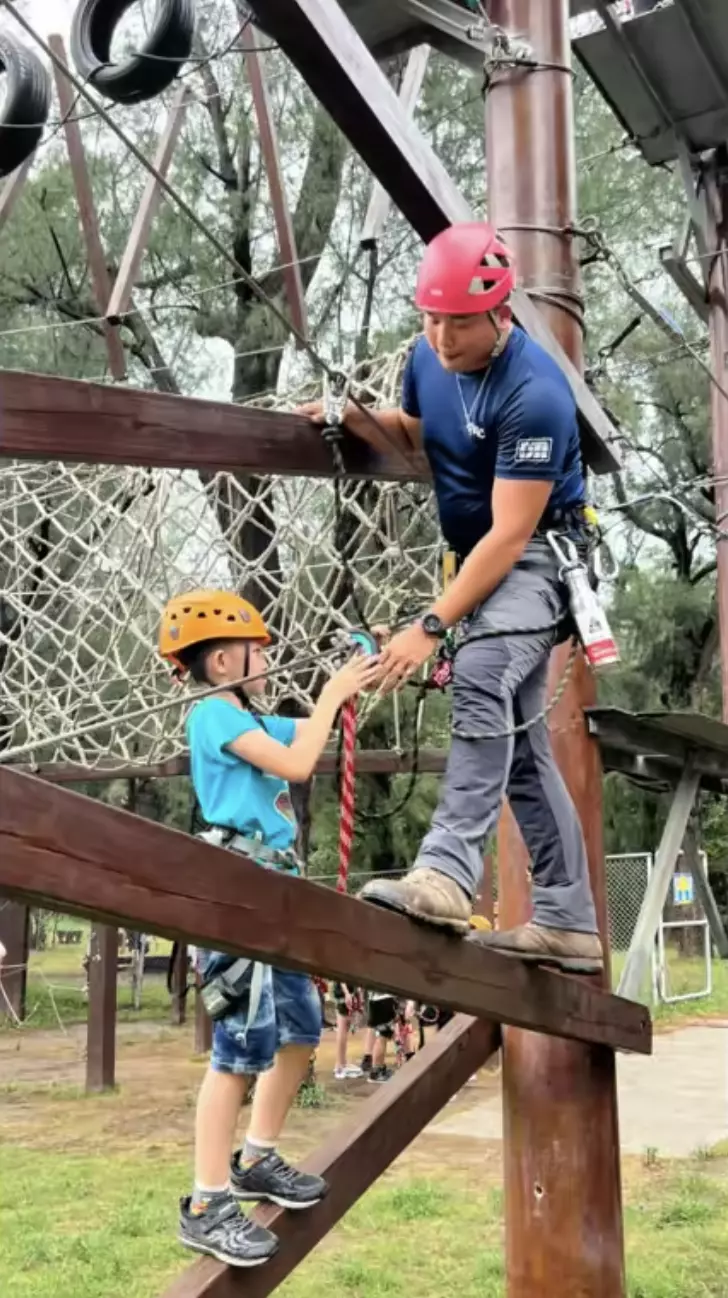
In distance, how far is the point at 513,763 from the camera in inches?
97.0

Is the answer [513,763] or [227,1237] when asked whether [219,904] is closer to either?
[227,1237]

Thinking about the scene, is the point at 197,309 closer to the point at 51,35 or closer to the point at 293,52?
the point at 51,35

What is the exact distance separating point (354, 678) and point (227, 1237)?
3.08ft

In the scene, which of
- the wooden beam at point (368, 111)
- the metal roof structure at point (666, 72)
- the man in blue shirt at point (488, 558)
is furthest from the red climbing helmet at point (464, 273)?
the metal roof structure at point (666, 72)

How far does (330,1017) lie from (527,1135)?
10.6 meters

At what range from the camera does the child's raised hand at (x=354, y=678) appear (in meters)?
2.11

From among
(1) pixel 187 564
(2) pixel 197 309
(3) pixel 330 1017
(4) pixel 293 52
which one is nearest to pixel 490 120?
(4) pixel 293 52

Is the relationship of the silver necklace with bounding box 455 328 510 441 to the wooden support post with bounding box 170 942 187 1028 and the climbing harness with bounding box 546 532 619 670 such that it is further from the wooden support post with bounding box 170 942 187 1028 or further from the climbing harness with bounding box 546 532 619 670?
the wooden support post with bounding box 170 942 187 1028

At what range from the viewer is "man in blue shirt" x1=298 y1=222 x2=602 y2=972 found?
212 centimetres

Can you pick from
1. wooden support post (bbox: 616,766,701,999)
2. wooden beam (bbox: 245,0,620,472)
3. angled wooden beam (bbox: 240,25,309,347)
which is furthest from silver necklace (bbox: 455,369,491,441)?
angled wooden beam (bbox: 240,25,309,347)

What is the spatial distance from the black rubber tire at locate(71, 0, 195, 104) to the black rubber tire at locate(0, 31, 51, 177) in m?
0.28

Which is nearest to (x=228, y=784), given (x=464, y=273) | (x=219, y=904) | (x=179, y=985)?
(x=219, y=904)

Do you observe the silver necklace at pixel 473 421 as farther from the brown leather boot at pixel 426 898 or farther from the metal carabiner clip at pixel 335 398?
A: the brown leather boot at pixel 426 898

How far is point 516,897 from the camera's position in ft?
9.21
